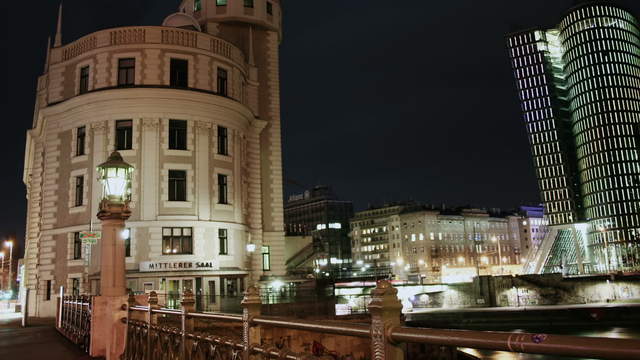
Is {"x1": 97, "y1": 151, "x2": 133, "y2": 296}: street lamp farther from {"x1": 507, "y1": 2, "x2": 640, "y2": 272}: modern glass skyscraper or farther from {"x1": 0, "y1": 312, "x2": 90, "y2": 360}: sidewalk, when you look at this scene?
{"x1": 507, "y1": 2, "x2": 640, "y2": 272}: modern glass skyscraper

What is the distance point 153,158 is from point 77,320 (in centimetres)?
1924

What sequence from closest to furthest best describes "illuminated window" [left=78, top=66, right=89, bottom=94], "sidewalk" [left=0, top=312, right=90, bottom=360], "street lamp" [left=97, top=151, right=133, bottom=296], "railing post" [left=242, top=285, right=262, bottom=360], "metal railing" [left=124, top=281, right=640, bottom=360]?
1. "metal railing" [left=124, top=281, right=640, bottom=360]
2. "railing post" [left=242, top=285, right=262, bottom=360]
3. "street lamp" [left=97, top=151, right=133, bottom=296]
4. "sidewalk" [left=0, top=312, right=90, bottom=360]
5. "illuminated window" [left=78, top=66, right=89, bottom=94]

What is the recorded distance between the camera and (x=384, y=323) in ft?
13.3

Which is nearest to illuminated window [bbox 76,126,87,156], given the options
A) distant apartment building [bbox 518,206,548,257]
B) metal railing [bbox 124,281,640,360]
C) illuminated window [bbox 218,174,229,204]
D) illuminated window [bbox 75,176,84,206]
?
illuminated window [bbox 75,176,84,206]

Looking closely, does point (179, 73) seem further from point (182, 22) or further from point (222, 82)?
point (182, 22)

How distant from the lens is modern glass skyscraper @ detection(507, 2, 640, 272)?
4906 inches

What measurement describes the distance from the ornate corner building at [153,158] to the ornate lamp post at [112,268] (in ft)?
67.3

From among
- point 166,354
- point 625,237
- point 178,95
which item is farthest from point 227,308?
point 625,237

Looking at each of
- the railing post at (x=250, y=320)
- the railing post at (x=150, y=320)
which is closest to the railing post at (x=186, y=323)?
the railing post at (x=150, y=320)

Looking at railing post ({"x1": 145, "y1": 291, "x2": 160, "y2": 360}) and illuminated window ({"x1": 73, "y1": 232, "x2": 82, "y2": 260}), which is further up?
illuminated window ({"x1": 73, "y1": 232, "x2": 82, "y2": 260})

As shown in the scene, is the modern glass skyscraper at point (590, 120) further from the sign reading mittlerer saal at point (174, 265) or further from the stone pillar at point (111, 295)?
the stone pillar at point (111, 295)

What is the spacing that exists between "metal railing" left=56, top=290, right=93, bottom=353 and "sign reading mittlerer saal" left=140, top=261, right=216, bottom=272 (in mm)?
10385

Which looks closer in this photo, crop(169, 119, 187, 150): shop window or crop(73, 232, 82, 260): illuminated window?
crop(73, 232, 82, 260): illuminated window

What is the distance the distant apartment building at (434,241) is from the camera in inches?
6033
